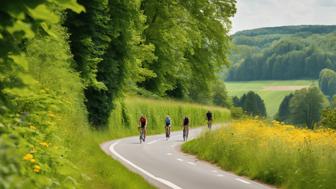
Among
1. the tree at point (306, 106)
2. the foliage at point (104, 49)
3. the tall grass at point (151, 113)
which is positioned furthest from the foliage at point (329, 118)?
the tree at point (306, 106)

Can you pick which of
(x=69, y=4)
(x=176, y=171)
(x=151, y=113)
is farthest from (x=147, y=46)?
(x=69, y=4)

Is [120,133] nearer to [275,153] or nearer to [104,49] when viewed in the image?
[104,49]

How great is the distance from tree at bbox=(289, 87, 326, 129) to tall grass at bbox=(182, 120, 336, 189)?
12685 centimetres

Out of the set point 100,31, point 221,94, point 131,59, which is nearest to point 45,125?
point 100,31

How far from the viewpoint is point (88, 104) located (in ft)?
115

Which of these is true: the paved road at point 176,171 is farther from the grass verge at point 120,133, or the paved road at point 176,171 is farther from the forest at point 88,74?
the forest at point 88,74

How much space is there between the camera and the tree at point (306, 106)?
151450mm

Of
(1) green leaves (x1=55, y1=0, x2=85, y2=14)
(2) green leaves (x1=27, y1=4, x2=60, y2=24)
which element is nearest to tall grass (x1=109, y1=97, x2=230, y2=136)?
(1) green leaves (x1=55, y1=0, x2=85, y2=14)

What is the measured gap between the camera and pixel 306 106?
152 meters

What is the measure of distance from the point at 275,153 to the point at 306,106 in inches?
5381

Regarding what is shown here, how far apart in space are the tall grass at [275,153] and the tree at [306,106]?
126847 mm

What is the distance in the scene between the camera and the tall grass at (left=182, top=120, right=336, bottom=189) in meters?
15.8

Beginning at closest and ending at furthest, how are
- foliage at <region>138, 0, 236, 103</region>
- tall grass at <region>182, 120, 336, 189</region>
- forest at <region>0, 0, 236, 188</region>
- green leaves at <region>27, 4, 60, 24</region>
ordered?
green leaves at <region>27, 4, 60, 24</region>
forest at <region>0, 0, 236, 188</region>
tall grass at <region>182, 120, 336, 189</region>
foliage at <region>138, 0, 236, 103</region>

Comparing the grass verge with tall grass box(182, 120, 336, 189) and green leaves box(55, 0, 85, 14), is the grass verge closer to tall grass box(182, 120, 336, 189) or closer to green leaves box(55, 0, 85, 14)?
tall grass box(182, 120, 336, 189)
